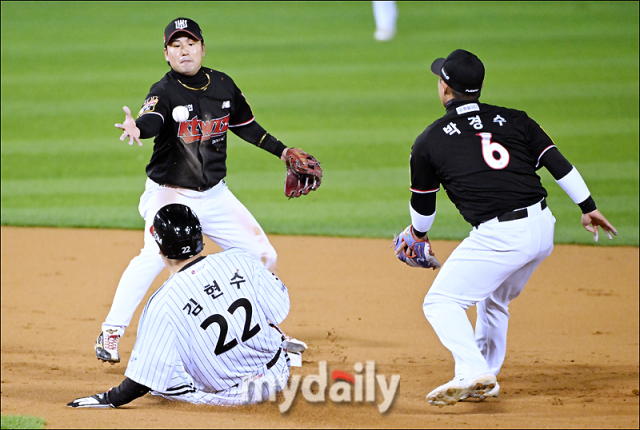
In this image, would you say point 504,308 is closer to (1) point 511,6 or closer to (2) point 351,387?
(2) point 351,387

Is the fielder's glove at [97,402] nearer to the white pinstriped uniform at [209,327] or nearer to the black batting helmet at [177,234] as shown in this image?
the white pinstriped uniform at [209,327]

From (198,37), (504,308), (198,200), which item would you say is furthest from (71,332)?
(504,308)

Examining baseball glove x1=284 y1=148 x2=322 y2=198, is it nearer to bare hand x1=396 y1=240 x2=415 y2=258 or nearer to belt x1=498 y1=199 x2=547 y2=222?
bare hand x1=396 y1=240 x2=415 y2=258

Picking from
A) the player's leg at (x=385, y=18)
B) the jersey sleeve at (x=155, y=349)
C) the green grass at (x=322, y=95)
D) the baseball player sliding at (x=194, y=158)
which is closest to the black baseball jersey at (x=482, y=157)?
the baseball player sliding at (x=194, y=158)

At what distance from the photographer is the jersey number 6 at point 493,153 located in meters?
3.62

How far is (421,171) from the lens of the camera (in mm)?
3695

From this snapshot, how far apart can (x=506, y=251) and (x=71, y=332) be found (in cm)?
403

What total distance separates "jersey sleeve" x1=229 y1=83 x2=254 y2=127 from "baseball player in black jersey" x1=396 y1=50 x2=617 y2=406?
109 centimetres

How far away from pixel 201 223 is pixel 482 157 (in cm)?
171

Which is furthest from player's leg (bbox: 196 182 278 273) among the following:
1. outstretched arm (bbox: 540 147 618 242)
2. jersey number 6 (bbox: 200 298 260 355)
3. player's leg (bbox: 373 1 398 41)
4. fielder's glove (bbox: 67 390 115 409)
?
player's leg (bbox: 373 1 398 41)

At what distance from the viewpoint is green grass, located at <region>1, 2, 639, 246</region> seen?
984 cm

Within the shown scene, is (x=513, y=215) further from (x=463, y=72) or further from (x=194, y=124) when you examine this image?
(x=194, y=124)

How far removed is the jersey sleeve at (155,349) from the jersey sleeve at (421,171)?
4.60ft

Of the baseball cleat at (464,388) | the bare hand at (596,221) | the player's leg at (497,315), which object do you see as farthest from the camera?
the player's leg at (497,315)
